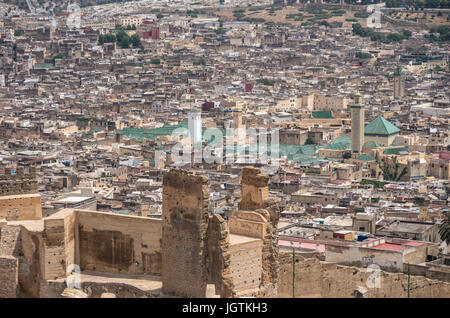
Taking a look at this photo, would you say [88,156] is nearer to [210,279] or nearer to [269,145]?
[269,145]

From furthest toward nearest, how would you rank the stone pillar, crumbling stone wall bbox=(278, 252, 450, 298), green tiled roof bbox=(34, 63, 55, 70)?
green tiled roof bbox=(34, 63, 55, 70) → crumbling stone wall bbox=(278, 252, 450, 298) → the stone pillar

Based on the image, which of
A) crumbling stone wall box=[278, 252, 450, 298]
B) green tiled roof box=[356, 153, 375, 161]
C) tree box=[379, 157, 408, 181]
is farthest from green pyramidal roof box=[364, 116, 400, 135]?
crumbling stone wall box=[278, 252, 450, 298]

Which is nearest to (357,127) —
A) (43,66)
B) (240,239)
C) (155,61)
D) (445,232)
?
(445,232)

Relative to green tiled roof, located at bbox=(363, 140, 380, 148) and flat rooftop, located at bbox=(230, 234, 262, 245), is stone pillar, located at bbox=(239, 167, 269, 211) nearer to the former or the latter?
flat rooftop, located at bbox=(230, 234, 262, 245)

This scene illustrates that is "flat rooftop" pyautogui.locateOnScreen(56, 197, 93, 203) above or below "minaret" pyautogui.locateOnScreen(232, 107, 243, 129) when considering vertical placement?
above

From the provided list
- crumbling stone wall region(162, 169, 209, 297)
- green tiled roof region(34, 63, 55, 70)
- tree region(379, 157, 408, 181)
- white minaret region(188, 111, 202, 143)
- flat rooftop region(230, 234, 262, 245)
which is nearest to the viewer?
crumbling stone wall region(162, 169, 209, 297)

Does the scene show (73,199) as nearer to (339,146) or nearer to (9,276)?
(9,276)

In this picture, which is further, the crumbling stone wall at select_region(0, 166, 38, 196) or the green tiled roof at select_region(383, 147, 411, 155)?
the green tiled roof at select_region(383, 147, 411, 155)

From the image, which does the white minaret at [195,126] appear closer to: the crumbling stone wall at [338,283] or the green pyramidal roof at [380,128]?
the green pyramidal roof at [380,128]
